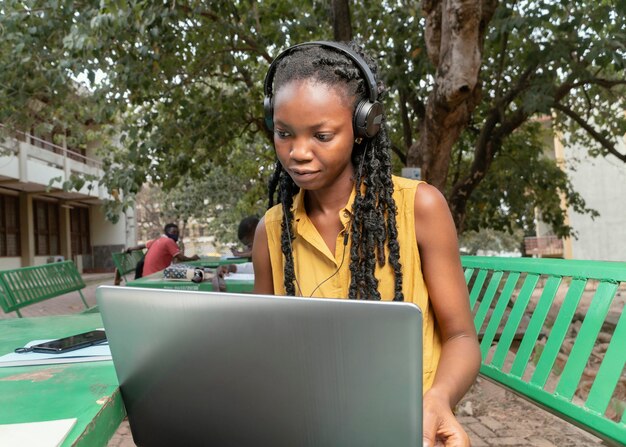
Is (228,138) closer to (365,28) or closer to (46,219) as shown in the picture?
(365,28)

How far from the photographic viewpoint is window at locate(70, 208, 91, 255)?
2392cm

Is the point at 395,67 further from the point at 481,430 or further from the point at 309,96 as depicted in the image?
the point at 309,96

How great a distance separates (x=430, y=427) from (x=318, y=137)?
2.18ft

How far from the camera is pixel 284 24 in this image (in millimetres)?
7234

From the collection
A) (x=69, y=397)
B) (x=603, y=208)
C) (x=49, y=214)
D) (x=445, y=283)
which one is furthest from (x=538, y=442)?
(x=49, y=214)

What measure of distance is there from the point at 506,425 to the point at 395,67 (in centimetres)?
423

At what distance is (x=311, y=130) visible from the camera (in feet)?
4.38

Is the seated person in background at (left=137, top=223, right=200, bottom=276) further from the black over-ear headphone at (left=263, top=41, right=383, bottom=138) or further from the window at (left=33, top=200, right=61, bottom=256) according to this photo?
the window at (left=33, top=200, right=61, bottom=256)

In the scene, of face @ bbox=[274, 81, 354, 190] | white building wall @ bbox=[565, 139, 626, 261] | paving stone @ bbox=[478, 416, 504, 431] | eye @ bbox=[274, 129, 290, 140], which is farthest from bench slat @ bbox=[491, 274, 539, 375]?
white building wall @ bbox=[565, 139, 626, 261]

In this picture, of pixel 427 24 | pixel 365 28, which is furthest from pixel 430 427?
pixel 365 28

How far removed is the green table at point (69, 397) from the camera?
106 cm

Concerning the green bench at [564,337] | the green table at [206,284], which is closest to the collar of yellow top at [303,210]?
the green bench at [564,337]

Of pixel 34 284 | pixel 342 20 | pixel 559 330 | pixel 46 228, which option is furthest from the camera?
pixel 46 228

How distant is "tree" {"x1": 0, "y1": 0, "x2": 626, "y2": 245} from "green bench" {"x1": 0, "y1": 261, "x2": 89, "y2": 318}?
1.66 metres
